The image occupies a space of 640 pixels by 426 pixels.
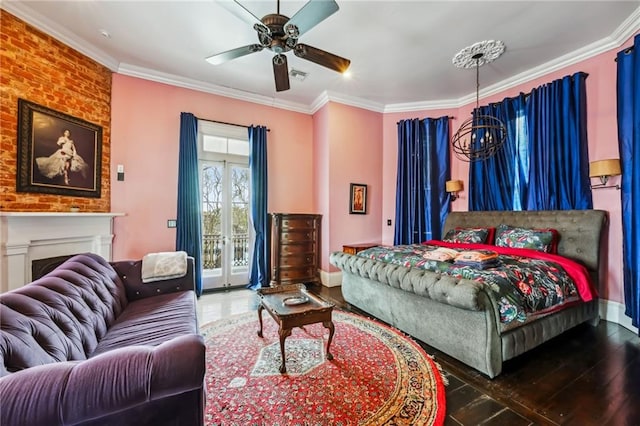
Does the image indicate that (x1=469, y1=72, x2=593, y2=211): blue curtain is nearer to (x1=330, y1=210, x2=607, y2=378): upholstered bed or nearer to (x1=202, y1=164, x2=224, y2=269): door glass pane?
(x1=330, y1=210, x2=607, y2=378): upholstered bed

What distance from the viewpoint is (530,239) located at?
3.37 m

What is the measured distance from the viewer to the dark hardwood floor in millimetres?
1707

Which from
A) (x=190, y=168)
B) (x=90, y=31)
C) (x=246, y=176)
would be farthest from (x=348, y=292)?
(x=90, y=31)

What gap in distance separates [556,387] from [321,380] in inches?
70.6

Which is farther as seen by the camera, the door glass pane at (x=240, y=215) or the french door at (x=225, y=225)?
the door glass pane at (x=240, y=215)

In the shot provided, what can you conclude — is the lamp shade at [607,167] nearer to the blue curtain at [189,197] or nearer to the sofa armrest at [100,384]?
the sofa armrest at [100,384]

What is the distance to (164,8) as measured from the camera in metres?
2.74

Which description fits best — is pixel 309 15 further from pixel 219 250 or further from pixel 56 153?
pixel 219 250

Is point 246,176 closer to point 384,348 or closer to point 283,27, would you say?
point 283,27

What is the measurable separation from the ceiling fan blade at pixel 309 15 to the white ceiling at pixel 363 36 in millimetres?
743

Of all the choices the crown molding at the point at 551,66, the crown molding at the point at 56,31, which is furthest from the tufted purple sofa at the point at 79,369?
the crown molding at the point at 551,66

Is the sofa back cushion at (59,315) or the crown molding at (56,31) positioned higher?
the crown molding at (56,31)

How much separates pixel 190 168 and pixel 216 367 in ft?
9.94

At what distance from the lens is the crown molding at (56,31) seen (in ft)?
8.88
